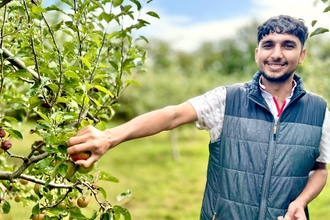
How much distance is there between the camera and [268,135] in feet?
6.59

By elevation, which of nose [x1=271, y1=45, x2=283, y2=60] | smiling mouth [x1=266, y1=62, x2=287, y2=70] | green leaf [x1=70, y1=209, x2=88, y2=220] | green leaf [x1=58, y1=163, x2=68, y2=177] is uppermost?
nose [x1=271, y1=45, x2=283, y2=60]

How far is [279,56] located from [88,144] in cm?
101

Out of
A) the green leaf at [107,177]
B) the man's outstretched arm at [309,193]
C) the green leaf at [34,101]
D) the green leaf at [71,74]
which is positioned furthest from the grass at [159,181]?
the green leaf at [71,74]

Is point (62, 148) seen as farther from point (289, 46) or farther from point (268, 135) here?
point (289, 46)

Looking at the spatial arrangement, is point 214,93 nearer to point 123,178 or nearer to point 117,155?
point 123,178

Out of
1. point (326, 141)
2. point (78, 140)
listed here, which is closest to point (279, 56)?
point (326, 141)

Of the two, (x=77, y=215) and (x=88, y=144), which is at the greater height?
(x=88, y=144)

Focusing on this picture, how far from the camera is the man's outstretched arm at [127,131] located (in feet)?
4.64

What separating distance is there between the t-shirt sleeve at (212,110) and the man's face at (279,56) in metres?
0.22

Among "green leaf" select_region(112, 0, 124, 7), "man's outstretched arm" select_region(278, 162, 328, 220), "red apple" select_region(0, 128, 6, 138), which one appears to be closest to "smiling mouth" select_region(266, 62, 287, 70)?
"man's outstretched arm" select_region(278, 162, 328, 220)

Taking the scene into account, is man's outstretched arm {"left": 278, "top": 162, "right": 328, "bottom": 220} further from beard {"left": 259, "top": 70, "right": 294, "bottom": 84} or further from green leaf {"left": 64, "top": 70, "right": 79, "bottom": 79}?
green leaf {"left": 64, "top": 70, "right": 79, "bottom": 79}

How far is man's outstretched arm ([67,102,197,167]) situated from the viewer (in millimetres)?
1414

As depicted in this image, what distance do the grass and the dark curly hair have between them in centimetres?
260

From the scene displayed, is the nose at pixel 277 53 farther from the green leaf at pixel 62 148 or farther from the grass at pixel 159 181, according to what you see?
the grass at pixel 159 181
